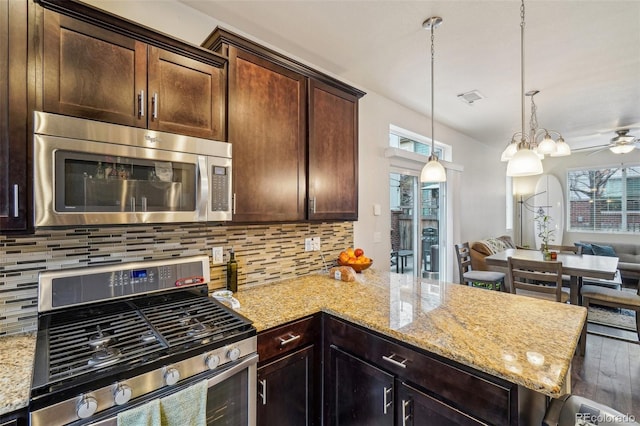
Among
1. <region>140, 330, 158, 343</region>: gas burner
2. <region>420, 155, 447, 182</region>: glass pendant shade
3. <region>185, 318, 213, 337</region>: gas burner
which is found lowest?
<region>185, 318, 213, 337</region>: gas burner

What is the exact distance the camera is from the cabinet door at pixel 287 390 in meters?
1.47

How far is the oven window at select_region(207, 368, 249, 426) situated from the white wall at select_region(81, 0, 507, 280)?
5.99ft

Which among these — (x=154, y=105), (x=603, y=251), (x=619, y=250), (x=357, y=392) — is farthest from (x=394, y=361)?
(x=619, y=250)

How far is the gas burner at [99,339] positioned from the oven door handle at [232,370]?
42cm

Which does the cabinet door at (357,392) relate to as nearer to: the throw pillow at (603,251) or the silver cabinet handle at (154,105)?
the silver cabinet handle at (154,105)

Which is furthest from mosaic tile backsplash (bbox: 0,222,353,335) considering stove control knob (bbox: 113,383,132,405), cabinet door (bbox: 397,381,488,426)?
cabinet door (bbox: 397,381,488,426)

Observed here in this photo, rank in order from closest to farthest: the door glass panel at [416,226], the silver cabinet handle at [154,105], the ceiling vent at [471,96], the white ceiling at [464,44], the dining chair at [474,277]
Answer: the silver cabinet handle at [154,105] < the white ceiling at [464,44] < the ceiling vent at [471,96] < the door glass panel at [416,226] < the dining chair at [474,277]

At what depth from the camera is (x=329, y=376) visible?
1.68 meters

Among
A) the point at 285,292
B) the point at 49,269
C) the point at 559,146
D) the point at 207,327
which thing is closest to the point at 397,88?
the point at 559,146

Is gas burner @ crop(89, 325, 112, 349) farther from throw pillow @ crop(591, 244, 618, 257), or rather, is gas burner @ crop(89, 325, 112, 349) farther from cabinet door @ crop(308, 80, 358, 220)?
throw pillow @ crop(591, 244, 618, 257)

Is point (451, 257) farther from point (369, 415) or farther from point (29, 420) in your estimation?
point (29, 420)

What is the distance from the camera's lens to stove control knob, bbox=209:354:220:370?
1.21m

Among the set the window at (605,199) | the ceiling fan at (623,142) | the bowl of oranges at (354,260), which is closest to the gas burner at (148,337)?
the bowl of oranges at (354,260)

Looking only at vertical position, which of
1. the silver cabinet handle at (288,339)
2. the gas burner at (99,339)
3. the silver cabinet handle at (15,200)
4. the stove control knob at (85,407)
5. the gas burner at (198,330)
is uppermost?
the silver cabinet handle at (15,200)
